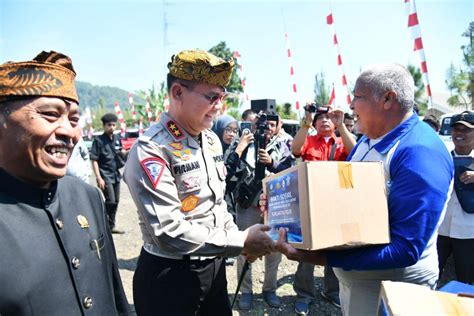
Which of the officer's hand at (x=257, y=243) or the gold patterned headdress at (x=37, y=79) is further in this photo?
the officer's hand at (x=257, y=243)

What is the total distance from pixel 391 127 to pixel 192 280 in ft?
4.56

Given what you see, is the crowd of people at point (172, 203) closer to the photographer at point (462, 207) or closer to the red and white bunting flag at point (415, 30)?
the photographer at point (462, 207)

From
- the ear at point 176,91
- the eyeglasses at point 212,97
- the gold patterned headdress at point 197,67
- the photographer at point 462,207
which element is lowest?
the photographer at point 462,207

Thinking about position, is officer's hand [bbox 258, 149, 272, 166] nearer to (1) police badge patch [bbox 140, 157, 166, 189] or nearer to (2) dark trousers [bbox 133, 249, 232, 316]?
(2) dark trousers [bbox 133, 249, 232, 316]

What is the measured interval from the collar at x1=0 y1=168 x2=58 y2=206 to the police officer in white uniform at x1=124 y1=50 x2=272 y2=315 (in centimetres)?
57

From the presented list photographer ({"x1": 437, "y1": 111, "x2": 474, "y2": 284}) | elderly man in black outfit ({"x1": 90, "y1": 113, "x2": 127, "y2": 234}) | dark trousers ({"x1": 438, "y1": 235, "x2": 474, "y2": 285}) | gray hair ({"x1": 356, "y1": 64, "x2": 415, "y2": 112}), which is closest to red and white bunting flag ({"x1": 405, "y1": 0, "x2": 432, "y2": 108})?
photographer ({"x1": 437, "y1": 111, "x2": 474, "y2": 284})

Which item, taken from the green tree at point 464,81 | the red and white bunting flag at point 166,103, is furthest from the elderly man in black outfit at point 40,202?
the green tree at point 464,81

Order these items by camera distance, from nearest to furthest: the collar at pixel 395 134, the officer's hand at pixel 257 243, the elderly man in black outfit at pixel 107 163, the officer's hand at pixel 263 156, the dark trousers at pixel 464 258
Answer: the collar at pixel 395 134
the officer's hand at pixel 257 243
the dark trousers at pixel 464 258
the officer's hand at pixel 263 156
the elderly man in black outfit at pixel 107 163

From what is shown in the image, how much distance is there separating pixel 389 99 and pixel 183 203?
1249mm

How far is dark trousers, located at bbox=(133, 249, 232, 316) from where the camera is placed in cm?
190

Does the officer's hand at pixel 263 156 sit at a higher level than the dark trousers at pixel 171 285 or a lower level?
higher

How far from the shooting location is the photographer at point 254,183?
383 centimetres

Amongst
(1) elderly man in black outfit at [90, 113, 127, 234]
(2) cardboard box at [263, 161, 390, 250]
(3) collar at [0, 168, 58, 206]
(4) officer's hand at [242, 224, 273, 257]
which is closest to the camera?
(3) collar at [0, 168, 58, 206]

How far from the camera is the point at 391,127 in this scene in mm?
1853
